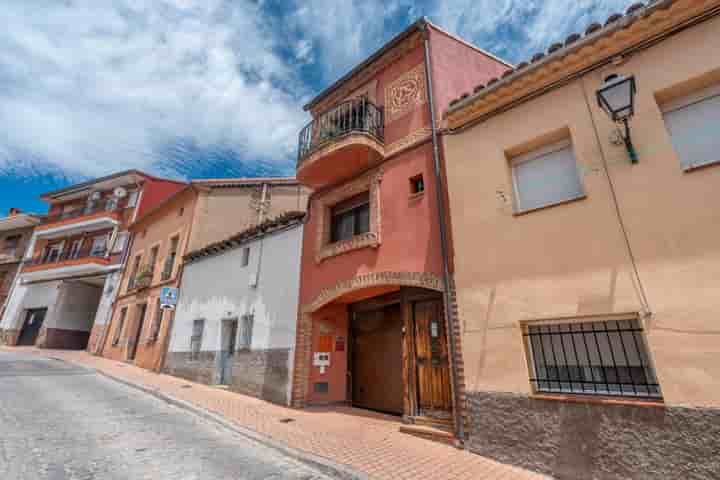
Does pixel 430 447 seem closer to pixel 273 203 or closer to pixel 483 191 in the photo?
pixel 483 191

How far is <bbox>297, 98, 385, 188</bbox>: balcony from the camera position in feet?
25.4

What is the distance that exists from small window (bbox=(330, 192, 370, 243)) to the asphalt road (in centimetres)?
501

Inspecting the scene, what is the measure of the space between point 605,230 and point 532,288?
123 cm

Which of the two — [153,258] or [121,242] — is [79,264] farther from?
[153,258]

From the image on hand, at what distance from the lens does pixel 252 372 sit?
9.51m

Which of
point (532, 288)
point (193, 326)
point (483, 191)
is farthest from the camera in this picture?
point (193, 326)

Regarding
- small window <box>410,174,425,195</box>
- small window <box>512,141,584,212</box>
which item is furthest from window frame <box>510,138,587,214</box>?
small window <box>410,174,425,195</box>

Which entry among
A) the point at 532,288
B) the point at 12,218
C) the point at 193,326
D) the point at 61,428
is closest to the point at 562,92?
the point at 532,288

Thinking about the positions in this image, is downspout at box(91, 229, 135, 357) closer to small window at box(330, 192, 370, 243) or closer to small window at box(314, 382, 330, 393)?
small window at box(314, 382, 330, 393)

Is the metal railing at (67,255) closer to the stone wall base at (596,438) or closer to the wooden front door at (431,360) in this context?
the wooden front door at (431,360)

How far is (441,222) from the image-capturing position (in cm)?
628

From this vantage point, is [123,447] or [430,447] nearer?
[123,447]

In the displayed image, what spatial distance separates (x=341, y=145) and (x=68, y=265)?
22471 mm

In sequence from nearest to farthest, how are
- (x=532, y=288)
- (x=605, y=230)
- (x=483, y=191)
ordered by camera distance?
(x=605, y=230), (x=532, y=288), (x=483, y=191)
